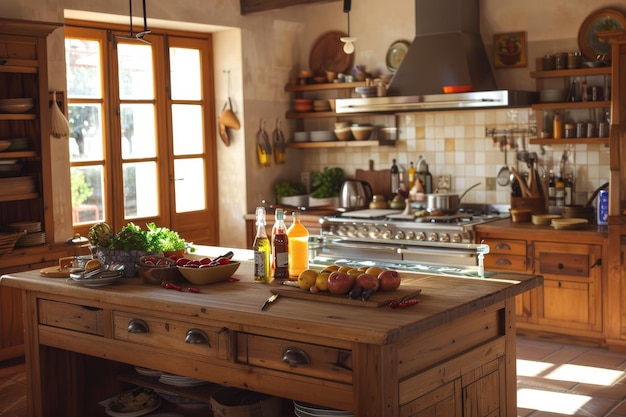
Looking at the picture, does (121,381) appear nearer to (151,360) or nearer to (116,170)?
(151,360)

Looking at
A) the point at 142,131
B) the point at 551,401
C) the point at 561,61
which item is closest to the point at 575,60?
the point at 561,61

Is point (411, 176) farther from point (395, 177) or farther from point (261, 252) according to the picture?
point (261, 252)

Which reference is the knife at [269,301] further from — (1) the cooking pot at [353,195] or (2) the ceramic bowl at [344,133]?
(2) the ceramic bowl at [344,133]

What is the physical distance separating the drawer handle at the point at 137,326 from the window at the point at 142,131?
3.10 metres

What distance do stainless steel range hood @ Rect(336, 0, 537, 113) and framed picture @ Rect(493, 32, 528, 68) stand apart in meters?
0.10

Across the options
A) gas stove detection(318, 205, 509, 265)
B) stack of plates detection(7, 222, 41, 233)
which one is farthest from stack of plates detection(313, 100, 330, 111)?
stack of plates detection(7, 222, 41, 233)

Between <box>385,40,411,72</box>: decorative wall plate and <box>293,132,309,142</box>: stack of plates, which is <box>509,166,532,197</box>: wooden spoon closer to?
<box>385,40,411,72</box>: decorative wall plate

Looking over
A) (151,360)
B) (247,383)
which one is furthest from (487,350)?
(151,360)

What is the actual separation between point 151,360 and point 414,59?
4.13 metres

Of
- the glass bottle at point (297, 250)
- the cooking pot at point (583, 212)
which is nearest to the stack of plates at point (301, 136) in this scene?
the cooking pot at point (583, 212)

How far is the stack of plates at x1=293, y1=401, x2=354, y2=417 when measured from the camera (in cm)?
344

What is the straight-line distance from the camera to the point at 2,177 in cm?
585

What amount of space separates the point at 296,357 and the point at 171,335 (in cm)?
68

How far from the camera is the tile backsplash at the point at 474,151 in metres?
6.68
